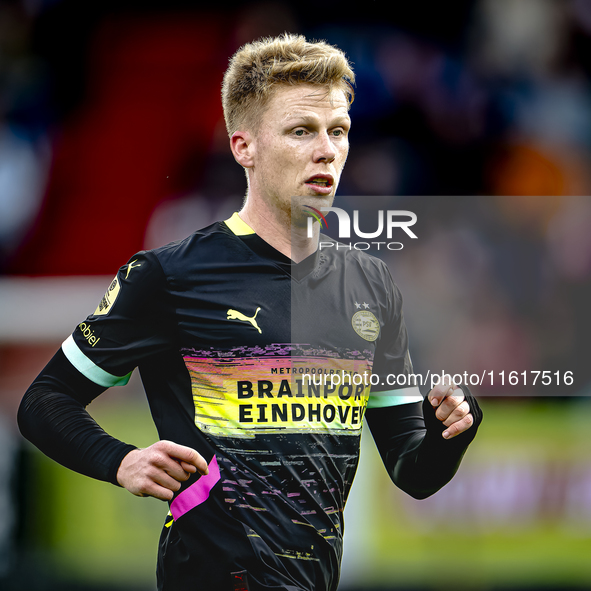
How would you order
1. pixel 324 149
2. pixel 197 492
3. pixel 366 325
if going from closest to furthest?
1. pixel 197 492
2. pixel 324 149
3. pixel 366 325

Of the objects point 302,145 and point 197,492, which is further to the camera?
point 302,145

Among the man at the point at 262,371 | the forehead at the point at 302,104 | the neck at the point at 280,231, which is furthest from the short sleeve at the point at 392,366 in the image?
the forehead at the point at 302,104

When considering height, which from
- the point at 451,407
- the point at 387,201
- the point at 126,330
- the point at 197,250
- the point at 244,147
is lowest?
the point at 451,407

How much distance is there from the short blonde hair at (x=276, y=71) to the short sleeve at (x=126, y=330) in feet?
1.80

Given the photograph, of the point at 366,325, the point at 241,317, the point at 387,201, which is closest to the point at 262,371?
the point at 241,317

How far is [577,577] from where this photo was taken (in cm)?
382

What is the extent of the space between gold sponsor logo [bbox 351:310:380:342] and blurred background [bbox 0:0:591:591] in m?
1.67

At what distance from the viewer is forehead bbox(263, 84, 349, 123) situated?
200 centimetres

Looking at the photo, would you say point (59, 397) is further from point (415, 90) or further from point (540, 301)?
point (415, 90)

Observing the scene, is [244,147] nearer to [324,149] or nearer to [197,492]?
[324,149]

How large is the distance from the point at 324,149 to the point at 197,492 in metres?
1.01

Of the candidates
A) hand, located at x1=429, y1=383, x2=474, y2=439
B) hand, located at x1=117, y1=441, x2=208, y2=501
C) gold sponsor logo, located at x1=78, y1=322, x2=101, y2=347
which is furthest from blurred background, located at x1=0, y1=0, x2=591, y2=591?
hand, located at x1=117, y1=441, x2=208, y2=501

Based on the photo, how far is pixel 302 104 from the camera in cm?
200

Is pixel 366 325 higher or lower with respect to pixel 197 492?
higher
